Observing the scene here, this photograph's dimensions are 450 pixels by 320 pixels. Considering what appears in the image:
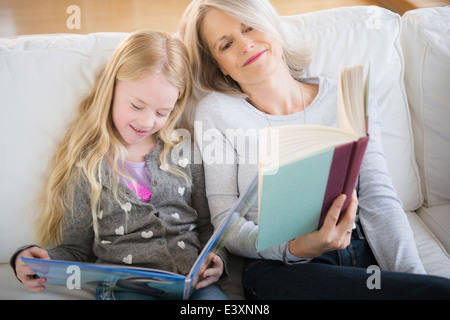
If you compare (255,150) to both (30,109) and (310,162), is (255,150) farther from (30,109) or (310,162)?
(30,109)

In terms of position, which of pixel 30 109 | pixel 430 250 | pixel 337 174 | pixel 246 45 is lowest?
pixel 430 250

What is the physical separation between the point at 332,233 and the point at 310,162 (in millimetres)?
244

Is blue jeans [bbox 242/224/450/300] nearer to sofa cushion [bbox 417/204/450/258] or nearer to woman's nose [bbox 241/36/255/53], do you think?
sofa cushion [bbox 417/204/450/258]

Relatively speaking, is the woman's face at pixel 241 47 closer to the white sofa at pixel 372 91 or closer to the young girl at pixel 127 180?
the young girl at pixel 127 180

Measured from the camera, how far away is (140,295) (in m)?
0.99

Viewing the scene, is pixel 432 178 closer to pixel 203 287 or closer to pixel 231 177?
pixel 231 177

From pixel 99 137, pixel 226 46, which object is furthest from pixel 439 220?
pixel 99 137

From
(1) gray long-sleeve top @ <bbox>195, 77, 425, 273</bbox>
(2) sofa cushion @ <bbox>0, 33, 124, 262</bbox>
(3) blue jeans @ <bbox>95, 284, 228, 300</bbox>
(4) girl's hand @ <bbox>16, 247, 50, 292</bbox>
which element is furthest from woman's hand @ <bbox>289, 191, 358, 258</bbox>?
(2) sofa cushion @ <bbox>0, 33, 124, 262</bbox>

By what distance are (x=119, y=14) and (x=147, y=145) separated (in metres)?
1.72

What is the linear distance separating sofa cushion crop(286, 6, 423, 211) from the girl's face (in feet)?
1.82

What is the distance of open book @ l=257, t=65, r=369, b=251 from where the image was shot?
74 cm
